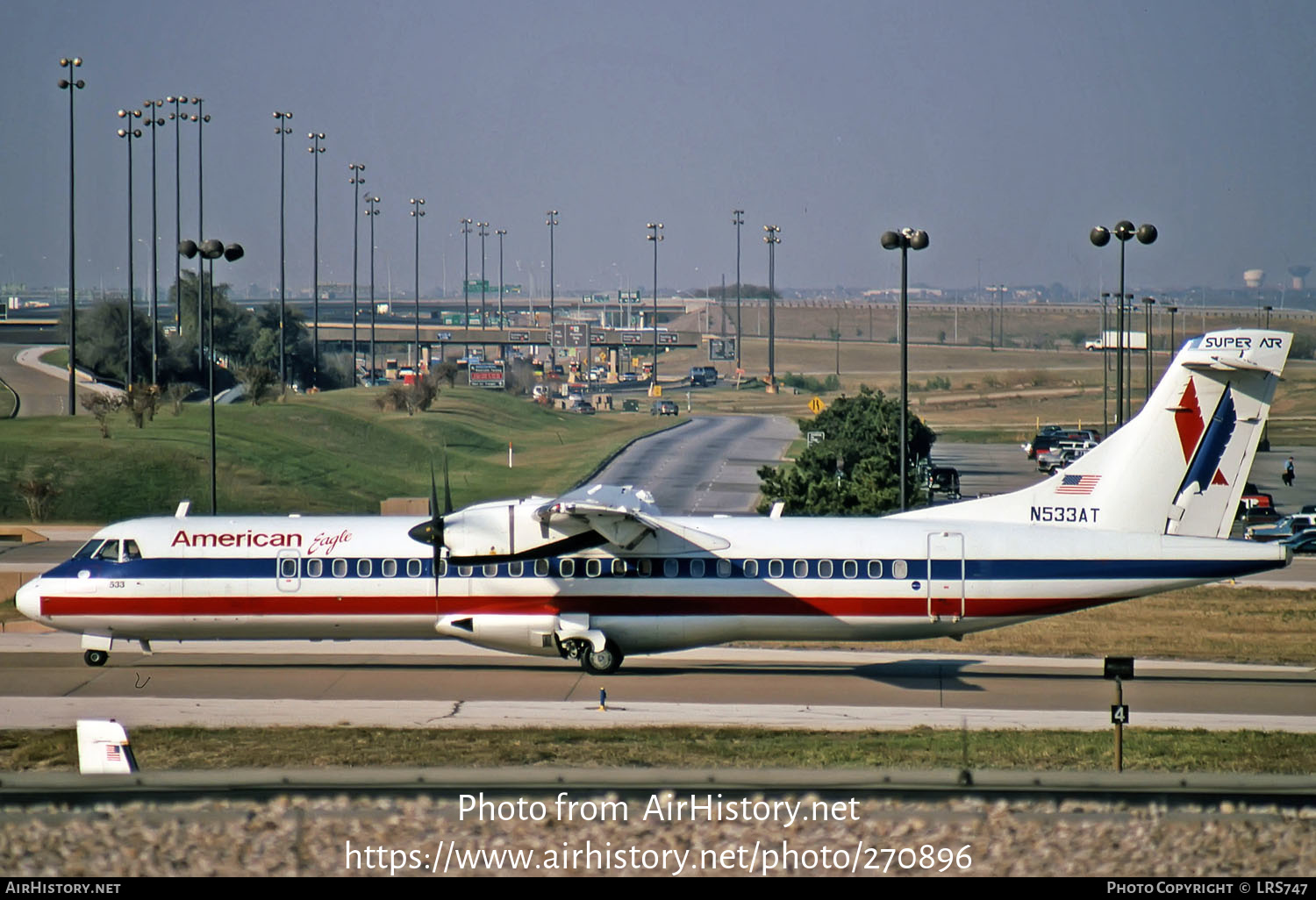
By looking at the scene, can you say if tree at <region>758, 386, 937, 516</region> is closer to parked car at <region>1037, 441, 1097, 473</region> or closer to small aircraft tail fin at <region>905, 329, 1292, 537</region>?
parked car at <region>1037, 441, 1097, 473</region>

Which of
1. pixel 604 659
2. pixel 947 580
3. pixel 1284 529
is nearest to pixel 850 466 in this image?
pixel 1284 529

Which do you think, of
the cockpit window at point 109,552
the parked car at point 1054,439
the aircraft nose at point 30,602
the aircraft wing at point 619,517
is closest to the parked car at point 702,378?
the parked car at point 1054,439

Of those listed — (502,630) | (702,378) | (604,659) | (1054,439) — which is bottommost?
(604,659)

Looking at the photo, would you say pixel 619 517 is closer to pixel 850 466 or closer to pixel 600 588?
pixel 600 588

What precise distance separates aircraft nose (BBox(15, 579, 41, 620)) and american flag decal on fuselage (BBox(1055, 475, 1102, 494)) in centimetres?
1797

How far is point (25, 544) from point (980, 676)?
31.1 meters

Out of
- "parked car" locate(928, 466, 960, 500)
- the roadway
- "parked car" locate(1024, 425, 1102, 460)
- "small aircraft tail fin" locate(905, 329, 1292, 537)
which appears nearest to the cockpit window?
the roadway

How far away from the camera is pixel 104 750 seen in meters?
13.0

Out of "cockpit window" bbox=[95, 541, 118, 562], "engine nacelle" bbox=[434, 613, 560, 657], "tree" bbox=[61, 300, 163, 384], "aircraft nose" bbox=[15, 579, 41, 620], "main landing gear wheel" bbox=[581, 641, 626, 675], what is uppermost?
"tree" bbox=[61, 300, 163, 384]

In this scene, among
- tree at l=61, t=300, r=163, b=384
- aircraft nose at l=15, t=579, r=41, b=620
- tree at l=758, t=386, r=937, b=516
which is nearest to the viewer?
aircraft nose at l=15, t=579, r=41, b=620

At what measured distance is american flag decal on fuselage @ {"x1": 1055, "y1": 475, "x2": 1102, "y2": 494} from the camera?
23.6 m

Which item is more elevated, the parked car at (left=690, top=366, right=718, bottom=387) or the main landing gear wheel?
the parked car at (left=690, top=366, right=718, bottom=387)

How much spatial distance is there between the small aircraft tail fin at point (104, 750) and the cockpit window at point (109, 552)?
36.6 feet

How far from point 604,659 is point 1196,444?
10.9m
